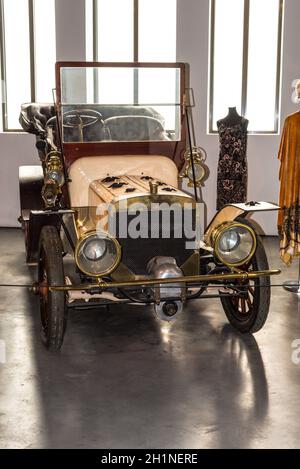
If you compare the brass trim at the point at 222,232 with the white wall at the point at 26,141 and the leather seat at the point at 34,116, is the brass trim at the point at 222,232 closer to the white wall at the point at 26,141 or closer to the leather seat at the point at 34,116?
the leather seat at the point at 34,116

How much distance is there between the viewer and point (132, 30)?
8.00 metres

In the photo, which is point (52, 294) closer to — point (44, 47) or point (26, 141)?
point (26, 141)

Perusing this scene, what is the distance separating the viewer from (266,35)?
25.1 ft

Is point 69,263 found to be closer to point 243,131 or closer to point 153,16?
point 243,131

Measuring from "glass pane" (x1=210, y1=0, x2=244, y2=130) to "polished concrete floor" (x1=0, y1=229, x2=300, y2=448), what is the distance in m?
3.46

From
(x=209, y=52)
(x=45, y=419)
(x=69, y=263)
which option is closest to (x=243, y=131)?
(x=209, y=52)

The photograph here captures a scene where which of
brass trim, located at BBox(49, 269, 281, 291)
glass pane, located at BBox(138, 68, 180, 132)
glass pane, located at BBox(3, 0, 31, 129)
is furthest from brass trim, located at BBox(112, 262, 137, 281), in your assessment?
glass pane, located at BBox(3, 0, 31, 129)

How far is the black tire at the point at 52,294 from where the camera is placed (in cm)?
387

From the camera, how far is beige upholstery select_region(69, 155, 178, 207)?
491cm

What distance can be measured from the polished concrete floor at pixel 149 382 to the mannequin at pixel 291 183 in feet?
2.00

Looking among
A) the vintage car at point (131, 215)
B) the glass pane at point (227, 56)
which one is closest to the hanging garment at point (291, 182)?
the vintage car at point (131, 215)

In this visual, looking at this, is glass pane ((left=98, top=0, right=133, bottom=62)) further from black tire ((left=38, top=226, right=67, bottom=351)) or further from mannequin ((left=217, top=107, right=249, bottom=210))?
black tire ((left=38, top=226, right=67, bottom=351))
